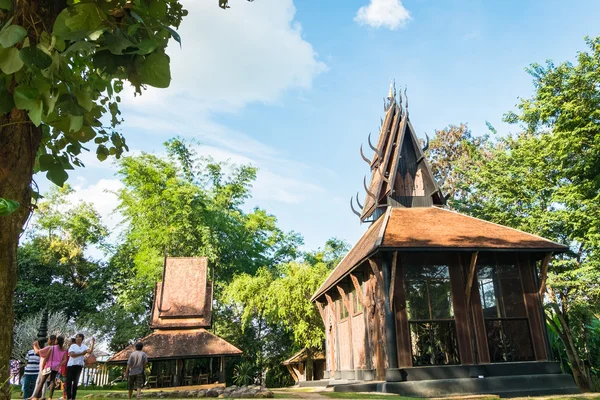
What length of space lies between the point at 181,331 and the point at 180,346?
1.50 meters

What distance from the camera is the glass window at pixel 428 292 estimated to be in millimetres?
13320

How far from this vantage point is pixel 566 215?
1786 centimetres

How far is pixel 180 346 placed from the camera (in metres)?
19.9

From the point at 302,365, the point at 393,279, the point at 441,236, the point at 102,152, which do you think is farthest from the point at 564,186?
the point at 302,365

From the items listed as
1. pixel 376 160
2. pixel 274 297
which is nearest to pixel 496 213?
pixel 376 160

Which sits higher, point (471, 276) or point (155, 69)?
point (471, 276)

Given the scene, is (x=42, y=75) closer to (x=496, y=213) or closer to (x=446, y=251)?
(x=446, y=251)

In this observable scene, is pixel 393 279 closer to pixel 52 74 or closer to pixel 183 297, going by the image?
pixel 52 74

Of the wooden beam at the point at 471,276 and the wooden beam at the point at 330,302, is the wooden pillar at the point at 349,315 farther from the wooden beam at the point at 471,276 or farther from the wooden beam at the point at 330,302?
the wooden beam at the point at 471,276

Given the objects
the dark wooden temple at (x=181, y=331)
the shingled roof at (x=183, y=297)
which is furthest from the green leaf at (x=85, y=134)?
the shingled roof at (x=183, y=297)

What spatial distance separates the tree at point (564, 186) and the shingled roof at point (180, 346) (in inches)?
578

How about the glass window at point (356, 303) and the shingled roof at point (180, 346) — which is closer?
the glass window at point (356, 303)

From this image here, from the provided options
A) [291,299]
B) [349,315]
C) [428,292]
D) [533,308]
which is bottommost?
[533,308]

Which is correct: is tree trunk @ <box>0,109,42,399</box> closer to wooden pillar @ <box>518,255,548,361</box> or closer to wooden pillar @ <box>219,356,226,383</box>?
wooden pillar @ <box>518,255,548,361</box>
